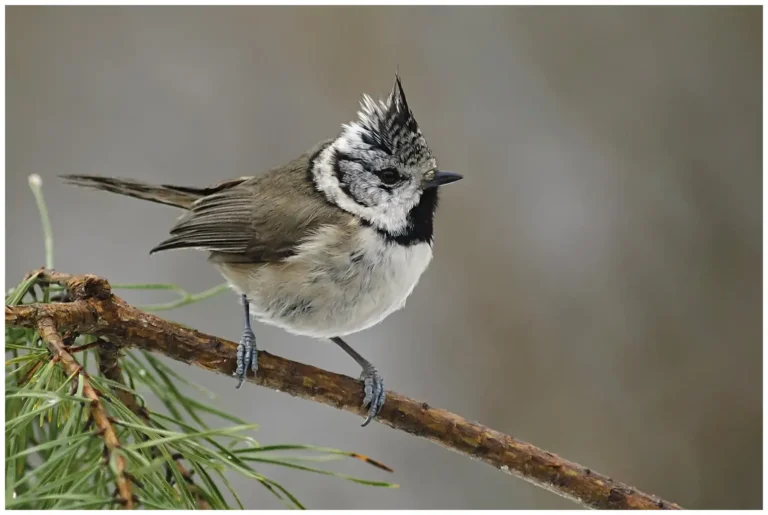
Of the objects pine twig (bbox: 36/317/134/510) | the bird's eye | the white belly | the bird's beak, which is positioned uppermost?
the bird's beak

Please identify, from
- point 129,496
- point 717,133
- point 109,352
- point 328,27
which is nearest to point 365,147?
point 109,352

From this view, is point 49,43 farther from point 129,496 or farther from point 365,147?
point 129,496

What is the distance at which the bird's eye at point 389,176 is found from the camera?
4.45ft

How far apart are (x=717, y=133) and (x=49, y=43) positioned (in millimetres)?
1980

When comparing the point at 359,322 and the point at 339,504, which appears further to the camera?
the point at 339,504

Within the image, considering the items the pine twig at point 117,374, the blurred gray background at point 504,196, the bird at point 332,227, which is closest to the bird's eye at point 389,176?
the bird at point 332,227

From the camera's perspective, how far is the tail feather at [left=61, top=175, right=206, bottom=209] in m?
1.40

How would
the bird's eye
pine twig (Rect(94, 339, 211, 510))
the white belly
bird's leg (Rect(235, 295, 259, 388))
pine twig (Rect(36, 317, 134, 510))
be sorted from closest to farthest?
1. pine twig (Rect(36, 317, 134, 510))
2. pine twig (Rect(94, 339, 211, 510))
3. bird's leg (Rect(235, 295, 259, 388))
4. the white belly
5. the bird's eye

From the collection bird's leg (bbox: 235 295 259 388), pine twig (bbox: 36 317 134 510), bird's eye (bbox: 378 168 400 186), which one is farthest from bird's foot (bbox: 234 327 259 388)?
bird's eye (bbox: 378 168 400 186)

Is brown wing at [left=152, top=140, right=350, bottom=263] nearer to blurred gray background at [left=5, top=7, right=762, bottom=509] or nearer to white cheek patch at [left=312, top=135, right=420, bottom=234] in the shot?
white cheek patch at [left=312, top=135, right=420, bottom=234]

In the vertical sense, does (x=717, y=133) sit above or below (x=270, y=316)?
above

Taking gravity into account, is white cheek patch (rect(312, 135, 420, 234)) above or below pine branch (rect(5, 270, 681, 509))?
above

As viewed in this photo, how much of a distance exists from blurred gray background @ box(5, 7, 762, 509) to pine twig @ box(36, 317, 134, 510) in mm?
1321

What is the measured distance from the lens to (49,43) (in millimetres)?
2109
